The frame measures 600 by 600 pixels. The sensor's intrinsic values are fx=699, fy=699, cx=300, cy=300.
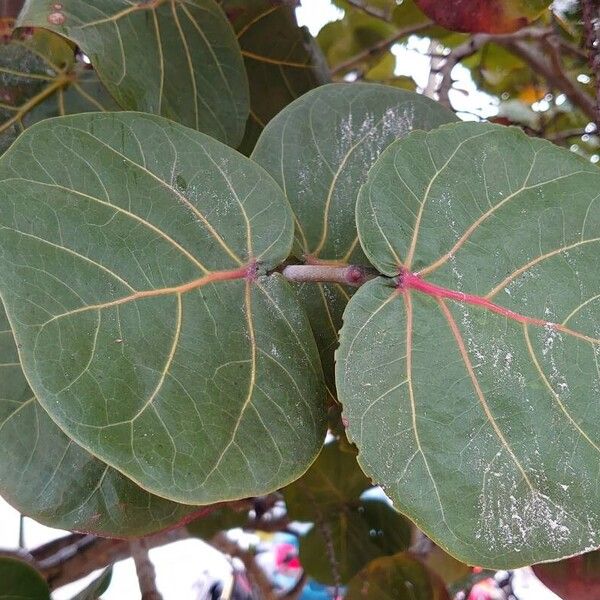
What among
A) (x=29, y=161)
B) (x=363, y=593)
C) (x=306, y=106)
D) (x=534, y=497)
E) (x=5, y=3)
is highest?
(x=5, y=3)

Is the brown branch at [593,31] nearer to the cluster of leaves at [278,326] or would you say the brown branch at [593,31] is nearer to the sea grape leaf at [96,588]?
the cluster of leaves at [278,326]

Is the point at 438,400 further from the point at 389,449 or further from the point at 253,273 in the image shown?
the point at 253,273

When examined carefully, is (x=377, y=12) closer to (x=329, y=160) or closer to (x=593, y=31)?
(x=593, y=31)

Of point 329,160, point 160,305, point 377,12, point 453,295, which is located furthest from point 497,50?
point 160,305

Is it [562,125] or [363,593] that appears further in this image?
[562,125]

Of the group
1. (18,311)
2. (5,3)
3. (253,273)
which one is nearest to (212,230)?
(253,273)

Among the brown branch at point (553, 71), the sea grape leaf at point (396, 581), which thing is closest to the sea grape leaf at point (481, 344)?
the sea grape leaf at point (396, 581)
